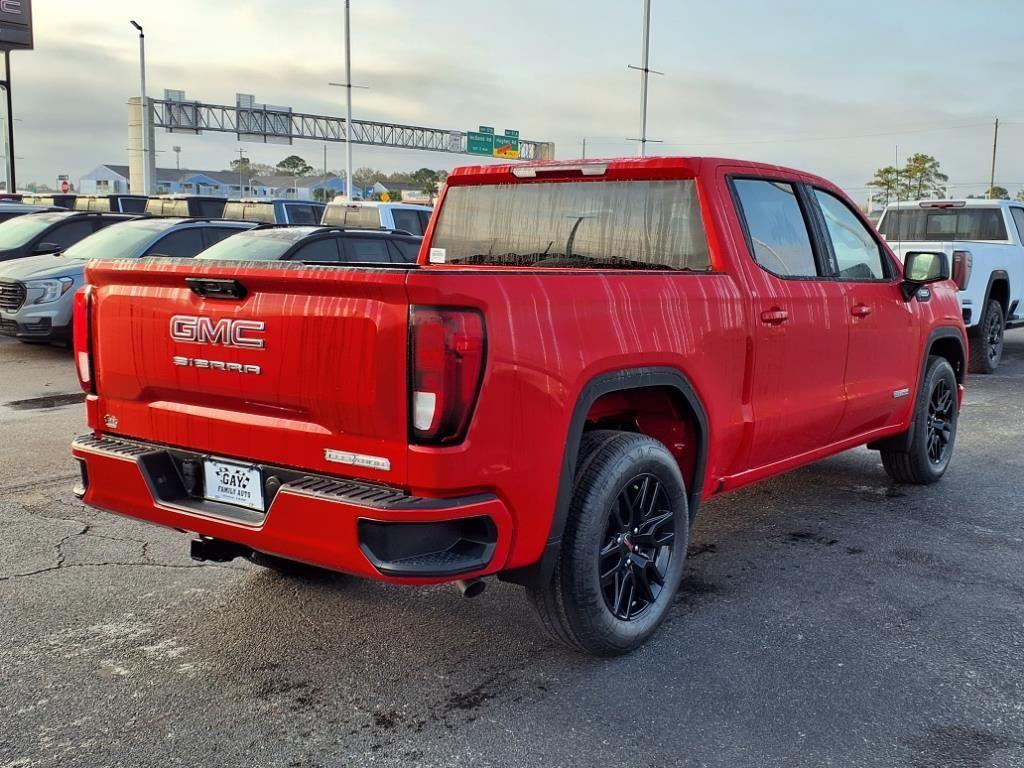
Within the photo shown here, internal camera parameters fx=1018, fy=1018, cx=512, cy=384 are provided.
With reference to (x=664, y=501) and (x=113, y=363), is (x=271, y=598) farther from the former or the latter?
(x=664, y=501)

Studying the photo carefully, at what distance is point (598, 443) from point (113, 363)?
1.82m

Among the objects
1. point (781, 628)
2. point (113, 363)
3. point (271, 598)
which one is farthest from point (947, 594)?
point (113, 363)

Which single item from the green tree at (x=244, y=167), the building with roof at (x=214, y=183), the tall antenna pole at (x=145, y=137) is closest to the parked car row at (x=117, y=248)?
the tall antenna pole at (x=145, y=137)

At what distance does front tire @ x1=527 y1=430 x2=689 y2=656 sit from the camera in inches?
138

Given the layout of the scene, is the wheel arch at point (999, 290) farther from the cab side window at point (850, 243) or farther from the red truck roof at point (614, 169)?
the red truck roof at point (614, 169)

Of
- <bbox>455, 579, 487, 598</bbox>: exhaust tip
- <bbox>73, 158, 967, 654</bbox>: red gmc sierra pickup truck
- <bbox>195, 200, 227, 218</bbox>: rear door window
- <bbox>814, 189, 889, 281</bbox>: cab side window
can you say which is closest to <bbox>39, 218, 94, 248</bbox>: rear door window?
<bbox>195, 200, 227, 218</bbox>: rear door window

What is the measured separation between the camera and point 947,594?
14.8 ft

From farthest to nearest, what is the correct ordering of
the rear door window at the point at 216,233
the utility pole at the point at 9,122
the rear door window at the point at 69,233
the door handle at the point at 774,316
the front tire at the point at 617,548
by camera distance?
the utility pole at the point at 9,122 < the rear door window at the point at 69,233 < the rear door window at the point at 216,233 < the door handle at the point at 774,316 < the front tire at the point at 617,548

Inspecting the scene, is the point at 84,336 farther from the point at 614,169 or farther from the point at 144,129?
the point at 144,129

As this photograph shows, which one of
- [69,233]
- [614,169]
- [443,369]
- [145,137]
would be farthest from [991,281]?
[145,137]

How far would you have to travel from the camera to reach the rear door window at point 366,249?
1169 centimetres

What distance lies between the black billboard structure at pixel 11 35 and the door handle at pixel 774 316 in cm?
3765

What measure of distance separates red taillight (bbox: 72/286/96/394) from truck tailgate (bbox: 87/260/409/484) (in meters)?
0.04

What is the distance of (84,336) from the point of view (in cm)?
389
